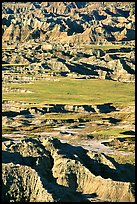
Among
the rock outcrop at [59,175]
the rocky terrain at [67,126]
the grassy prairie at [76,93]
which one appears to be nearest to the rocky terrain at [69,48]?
the rocky terrain at [67,126]

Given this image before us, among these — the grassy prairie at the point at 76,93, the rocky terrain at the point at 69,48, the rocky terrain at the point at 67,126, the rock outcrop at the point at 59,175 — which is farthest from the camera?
the rocky terrain at the point at 69,48

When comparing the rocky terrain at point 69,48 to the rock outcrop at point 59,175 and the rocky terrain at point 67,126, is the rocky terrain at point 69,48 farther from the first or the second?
the rock outcrop at point 59,175

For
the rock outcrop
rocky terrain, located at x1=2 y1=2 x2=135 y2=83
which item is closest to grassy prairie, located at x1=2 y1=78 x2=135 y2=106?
rocky terrain, located at x1=2 y1=2 x2=135 y2=83

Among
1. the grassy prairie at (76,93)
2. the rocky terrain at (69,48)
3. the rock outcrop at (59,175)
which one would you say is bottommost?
the grassy prairie at (76,93)

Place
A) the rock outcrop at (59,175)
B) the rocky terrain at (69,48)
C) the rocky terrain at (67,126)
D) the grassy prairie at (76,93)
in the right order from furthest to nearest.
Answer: the rocky terrain at (69,48)
the grassy prairie at (76,93)
the rocky terrain at (67,126)
the rock outcrop at (59,175)

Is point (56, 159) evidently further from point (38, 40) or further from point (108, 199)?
point (38, 40)

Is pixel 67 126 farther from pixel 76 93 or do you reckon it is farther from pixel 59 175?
pixel 59 175

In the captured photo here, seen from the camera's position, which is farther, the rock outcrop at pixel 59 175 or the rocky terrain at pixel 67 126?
the rocky terrain at pixel 67 126
